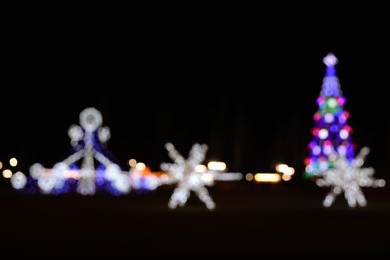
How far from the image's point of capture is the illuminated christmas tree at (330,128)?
4300 centimetres

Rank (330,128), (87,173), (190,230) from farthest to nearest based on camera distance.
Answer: (330,128)
(87,173)
(190,230)

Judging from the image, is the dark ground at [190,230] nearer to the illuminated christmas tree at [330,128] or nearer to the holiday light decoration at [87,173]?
the holiday light decoration at [87,173]

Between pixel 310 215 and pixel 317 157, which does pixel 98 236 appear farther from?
pixel 317 157

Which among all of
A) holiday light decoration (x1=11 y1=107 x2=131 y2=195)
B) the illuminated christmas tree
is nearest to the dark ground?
holiday light decoration (x1=11 y1=107 x2=131 y2=195)

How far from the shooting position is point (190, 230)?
15.6 meters

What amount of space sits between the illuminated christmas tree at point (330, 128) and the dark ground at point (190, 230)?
18.8 m

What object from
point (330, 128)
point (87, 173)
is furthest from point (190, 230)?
point (330, 128)

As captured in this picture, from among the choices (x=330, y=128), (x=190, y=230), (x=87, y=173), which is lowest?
(x=190, y=230)

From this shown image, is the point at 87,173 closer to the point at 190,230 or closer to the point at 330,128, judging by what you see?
the point at 330,128

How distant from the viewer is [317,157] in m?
43.7

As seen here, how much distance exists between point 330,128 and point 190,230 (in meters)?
28.6

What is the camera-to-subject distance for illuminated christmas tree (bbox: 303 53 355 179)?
4300cm

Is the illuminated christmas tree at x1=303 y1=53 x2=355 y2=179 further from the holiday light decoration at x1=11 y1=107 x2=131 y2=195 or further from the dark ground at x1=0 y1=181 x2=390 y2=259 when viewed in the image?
the dark ground at x1=0 y1=181 x2=390 y2=259

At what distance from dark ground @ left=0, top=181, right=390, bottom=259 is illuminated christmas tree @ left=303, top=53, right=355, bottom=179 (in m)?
18.8
